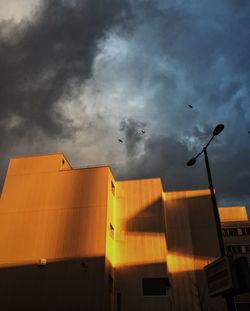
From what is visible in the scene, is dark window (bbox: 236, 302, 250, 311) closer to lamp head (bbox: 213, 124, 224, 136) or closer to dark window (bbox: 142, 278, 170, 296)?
dark window (bbox: 142, 278, 170, 296)

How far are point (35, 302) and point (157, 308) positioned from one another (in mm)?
12987

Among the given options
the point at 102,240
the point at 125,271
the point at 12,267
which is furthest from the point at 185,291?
the point at 12,267

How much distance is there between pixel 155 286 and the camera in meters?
35.5

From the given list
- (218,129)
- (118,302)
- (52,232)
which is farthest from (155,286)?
(218,129)

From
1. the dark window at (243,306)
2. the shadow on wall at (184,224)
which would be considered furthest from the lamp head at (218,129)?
the dark window at (243,306)

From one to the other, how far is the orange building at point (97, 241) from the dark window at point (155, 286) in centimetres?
11

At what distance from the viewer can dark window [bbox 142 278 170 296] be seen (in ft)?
115

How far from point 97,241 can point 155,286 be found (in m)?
8.51

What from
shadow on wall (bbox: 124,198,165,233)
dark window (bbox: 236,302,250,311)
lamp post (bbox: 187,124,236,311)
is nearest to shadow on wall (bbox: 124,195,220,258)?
shadow on wall (bbox: 124,198,165,233)

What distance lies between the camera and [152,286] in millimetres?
35531

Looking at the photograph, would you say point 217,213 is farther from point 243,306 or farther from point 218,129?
point 243,306

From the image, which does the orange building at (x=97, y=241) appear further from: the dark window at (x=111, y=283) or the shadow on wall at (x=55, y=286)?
the dark window at (x=111, y=283)

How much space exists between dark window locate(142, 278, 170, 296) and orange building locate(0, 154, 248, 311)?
0.35 feet

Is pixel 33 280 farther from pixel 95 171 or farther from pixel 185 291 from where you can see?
pixel 185 291
